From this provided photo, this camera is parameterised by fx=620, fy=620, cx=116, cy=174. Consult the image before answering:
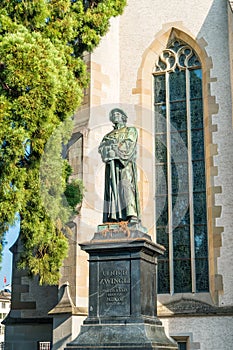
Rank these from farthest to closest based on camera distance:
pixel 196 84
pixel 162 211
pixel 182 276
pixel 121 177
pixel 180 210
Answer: pixel 196 84, pixel 180 210, pixel 162 211, pixel 182 276, pixel 121 177

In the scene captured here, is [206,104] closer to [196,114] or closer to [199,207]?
[196,114]

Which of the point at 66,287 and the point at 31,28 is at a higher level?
the point at 31,28

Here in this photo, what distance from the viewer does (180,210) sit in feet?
43.2

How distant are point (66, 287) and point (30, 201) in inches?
94.2

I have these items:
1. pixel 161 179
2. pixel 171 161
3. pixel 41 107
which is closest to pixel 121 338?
pixel 41 107

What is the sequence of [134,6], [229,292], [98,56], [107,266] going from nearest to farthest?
[107,266] → [229,292] → [98,56] → [134,6]

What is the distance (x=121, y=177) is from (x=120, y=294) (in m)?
1.45

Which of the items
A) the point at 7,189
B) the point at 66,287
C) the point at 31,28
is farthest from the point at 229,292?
the point at 31,28

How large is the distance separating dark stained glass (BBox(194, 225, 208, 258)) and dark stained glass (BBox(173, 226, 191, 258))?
17 cm

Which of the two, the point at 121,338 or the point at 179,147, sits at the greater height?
the point at 179,147

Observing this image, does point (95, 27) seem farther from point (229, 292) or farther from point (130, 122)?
point (229, 292)

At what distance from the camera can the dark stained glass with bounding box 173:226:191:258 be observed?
12594 mm

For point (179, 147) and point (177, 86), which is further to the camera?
point (177, 86)

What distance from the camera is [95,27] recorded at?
411 inches
